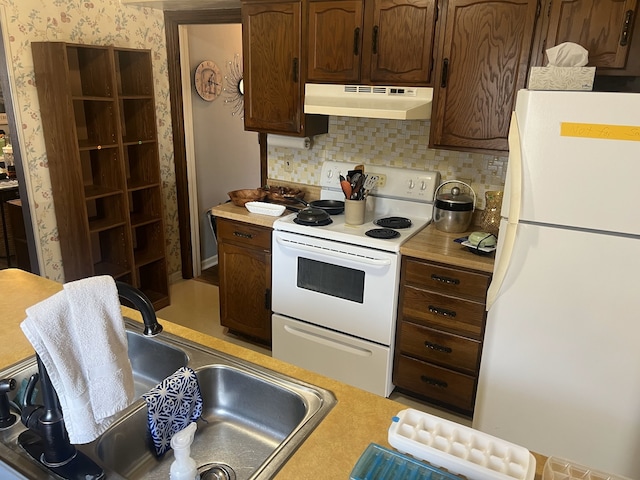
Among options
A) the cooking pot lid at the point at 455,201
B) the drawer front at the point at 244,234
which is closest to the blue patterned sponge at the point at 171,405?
the drawer front at the point at 244,234

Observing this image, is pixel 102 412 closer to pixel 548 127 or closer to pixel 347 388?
pixel 347 388

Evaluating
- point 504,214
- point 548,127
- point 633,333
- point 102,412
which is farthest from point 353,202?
point 102,412

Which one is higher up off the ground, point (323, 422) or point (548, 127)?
point (548, 127)

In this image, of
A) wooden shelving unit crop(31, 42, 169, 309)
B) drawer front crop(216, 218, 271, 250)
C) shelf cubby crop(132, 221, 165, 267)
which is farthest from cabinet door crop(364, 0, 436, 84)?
shelf cubby crop(132, 221, 165, 267)

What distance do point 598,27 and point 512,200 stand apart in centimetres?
83

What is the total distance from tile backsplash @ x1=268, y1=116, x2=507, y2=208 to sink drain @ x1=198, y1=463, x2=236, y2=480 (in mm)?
2009

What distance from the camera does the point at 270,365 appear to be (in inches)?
52.4

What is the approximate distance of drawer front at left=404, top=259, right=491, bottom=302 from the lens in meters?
2.21

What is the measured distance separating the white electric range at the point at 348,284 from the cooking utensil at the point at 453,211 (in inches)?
5.1

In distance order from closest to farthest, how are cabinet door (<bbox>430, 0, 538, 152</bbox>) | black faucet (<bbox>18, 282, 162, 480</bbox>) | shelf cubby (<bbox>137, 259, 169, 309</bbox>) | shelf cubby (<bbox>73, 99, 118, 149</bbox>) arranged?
black faucet (<bbox>18, 282, 162, 480</bbox>) < cabinet door (<bbox>430, 0, 538, 152</bbox>) < shelf cubby (<bbox>73, 99, 118, 149</bbox>) < shelf cubby (<bbox>137, 259, 169, 309</bbox>)

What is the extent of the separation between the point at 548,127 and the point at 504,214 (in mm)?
355

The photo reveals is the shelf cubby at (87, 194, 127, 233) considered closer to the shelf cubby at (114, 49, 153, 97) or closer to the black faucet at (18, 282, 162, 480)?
the shelf cubby at (114, 49, 153, 97)

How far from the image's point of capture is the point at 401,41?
240 centimetres

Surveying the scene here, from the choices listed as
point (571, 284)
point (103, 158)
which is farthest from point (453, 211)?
point (103, 158)
